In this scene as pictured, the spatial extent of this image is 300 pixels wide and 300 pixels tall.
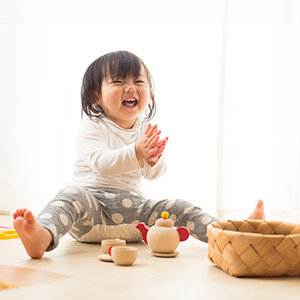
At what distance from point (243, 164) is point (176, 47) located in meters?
0.56

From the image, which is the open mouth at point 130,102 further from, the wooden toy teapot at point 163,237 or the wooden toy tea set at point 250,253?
the wooden toy tea set at point 250,253

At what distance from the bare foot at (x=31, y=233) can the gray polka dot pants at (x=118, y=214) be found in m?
0.16

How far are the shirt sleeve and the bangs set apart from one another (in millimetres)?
174

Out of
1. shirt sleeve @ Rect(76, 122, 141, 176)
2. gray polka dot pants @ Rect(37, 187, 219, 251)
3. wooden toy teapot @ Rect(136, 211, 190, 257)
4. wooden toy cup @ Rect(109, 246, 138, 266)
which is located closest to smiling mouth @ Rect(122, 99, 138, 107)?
shirt sleeve @ Rect(76, 122, 141, 176)

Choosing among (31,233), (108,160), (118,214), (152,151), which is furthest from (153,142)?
(31,233)

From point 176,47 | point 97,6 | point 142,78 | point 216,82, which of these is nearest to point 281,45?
point 216,82

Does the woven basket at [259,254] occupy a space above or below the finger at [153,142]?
below

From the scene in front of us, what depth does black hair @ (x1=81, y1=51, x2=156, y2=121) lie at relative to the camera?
143 centimetres

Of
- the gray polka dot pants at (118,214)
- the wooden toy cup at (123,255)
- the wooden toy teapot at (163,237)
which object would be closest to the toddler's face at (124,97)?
the gray polka dot pants at (118,214)

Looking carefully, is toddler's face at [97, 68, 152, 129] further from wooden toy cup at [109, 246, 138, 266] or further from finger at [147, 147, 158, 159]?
wooden toy cup at [109, 246, 138, 266]

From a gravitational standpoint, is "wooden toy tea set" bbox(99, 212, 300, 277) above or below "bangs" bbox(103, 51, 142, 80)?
below

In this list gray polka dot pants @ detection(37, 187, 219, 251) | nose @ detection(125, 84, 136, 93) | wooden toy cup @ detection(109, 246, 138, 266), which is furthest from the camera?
nose @ detection(125, 84, 136, 93)

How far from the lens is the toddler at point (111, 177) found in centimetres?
105

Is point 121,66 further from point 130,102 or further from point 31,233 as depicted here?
point 31,233
